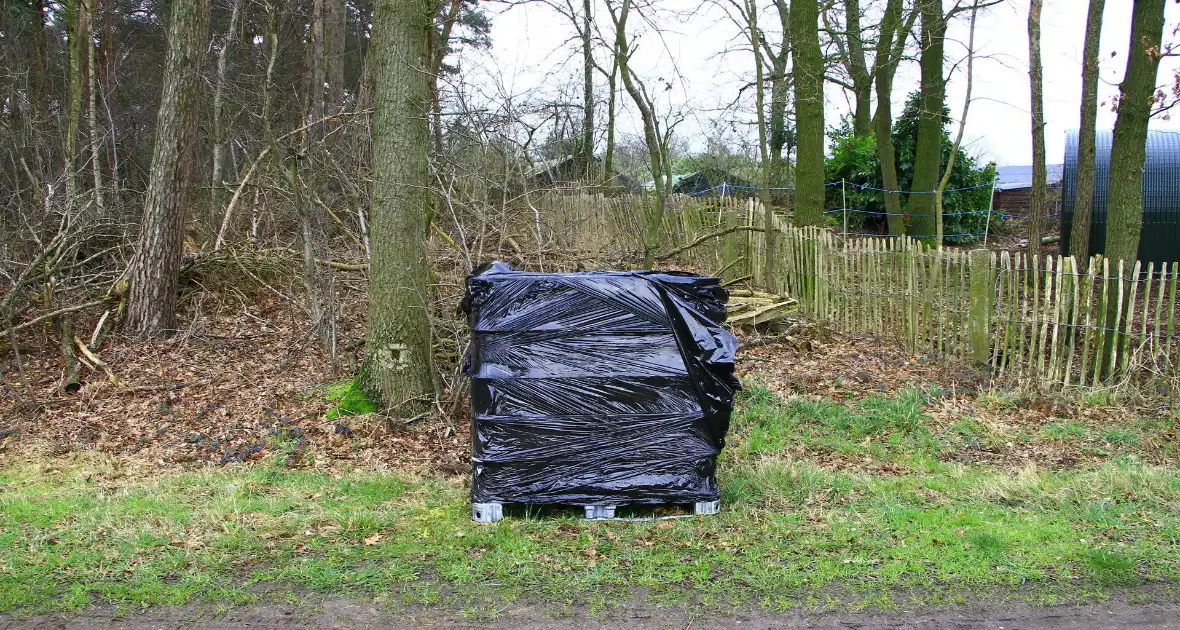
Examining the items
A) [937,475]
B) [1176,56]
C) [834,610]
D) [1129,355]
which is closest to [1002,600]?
[834,610]

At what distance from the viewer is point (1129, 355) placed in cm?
789

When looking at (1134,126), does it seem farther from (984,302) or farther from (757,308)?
(757,308)

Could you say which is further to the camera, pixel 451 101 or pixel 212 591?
pixel 451 101

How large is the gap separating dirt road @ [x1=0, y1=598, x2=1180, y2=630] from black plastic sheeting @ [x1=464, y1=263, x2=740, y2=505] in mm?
1174

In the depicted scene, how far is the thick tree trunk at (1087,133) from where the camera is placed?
11.2 meters

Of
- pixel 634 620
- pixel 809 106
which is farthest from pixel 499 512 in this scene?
pixel 809 106

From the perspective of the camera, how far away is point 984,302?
8.86 m

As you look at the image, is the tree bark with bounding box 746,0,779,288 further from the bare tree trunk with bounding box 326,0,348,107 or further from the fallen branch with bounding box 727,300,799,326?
the bare tree trunk with bounding box 326,0,348,107

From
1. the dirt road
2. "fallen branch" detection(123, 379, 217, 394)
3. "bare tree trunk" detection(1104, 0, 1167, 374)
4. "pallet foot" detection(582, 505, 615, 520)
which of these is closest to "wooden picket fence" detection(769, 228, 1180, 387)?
"bare tree trunk" detection(1104, 0, 1167, 374)

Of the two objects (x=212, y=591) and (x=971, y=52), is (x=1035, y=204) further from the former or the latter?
(x=212, y=591)

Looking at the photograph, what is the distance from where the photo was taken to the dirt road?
3764 mm

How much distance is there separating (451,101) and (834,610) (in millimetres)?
6470

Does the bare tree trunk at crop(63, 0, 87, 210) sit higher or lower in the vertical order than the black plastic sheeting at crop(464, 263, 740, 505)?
higher

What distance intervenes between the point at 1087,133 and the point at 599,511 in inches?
420
